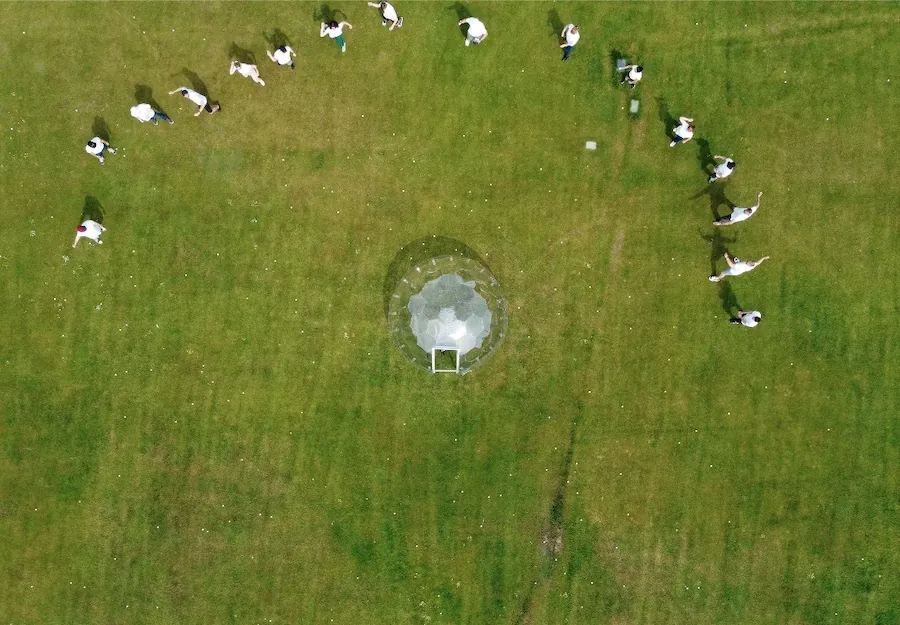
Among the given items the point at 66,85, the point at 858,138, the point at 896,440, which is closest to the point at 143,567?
the point at 66,85

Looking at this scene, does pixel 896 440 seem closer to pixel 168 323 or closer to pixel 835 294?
pixel 835 294

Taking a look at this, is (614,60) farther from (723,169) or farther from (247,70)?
(247,70)

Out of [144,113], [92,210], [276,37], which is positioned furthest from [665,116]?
[92,210]

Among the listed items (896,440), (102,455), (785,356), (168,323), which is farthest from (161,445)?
(896,440)

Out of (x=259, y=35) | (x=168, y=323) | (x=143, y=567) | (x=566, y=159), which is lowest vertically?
(x=143, y=567)

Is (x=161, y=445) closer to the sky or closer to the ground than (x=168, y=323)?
closer to the ground

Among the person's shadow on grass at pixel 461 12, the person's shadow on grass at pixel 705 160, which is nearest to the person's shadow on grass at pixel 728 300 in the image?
the person's shadow on grass at pixel 705 160

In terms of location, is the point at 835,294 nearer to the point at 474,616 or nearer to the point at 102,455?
the point at 474,616
